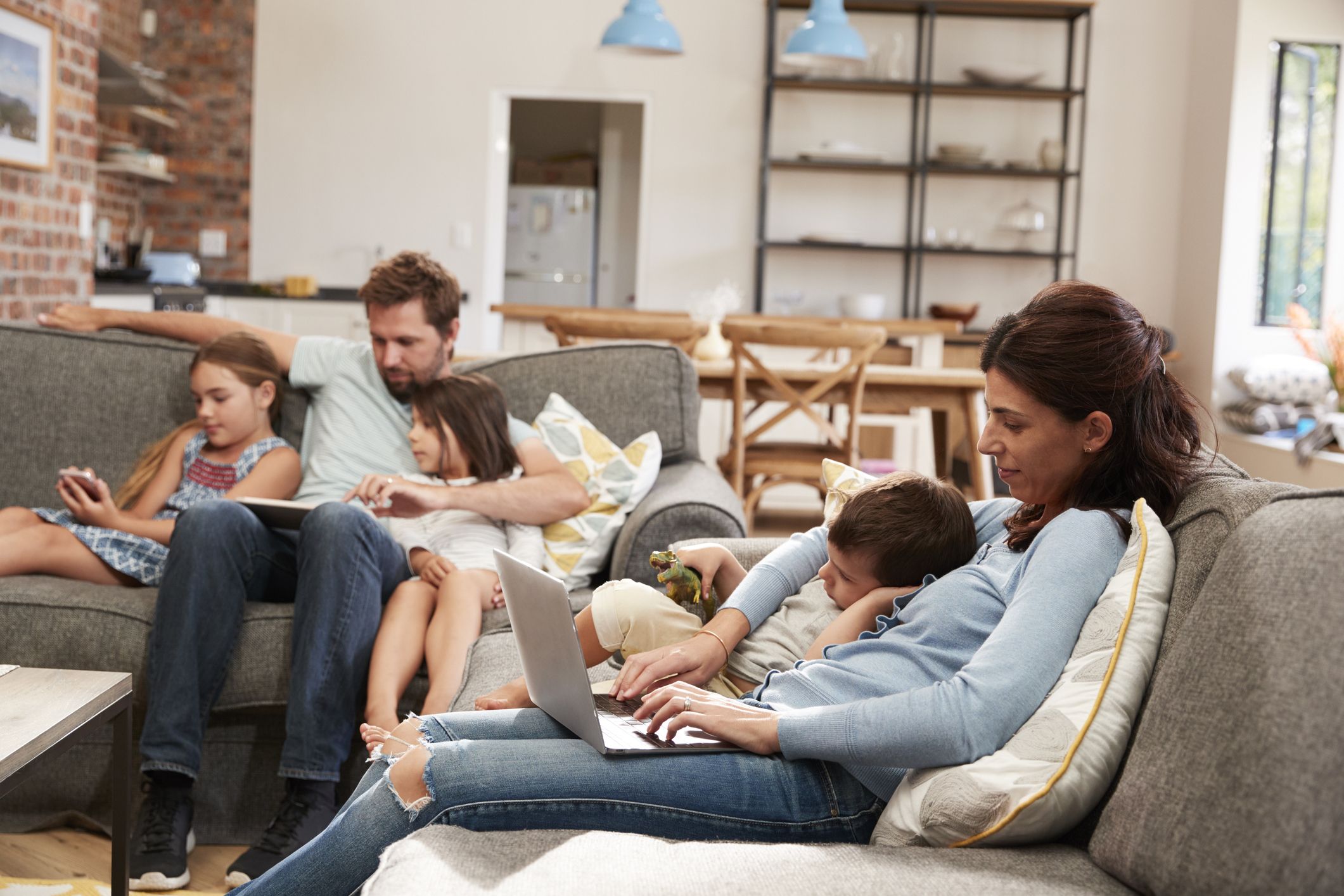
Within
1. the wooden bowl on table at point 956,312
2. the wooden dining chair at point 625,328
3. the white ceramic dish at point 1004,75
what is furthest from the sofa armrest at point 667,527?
the white ceramic dish at point 1004,75

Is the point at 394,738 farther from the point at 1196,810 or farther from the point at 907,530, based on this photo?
the point at 1196,810

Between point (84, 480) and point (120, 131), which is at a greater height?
point (120, 131)

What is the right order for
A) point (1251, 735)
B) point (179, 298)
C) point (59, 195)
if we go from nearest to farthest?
point (1251, 735) < point (59, 195) < point (179, 298)

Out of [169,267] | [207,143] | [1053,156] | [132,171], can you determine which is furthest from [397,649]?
[207,143]

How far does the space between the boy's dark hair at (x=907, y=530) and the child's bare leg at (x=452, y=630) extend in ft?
2.29

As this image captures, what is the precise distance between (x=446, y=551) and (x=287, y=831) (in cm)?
57

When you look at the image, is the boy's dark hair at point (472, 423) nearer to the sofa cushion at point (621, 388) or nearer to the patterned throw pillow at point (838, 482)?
the sofa cushion at point (621, 388)

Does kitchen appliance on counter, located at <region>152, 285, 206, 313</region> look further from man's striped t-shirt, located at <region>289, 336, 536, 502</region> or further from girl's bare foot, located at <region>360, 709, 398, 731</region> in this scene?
girl's bare foot, located at <region>360, 709, 398, 731</region>

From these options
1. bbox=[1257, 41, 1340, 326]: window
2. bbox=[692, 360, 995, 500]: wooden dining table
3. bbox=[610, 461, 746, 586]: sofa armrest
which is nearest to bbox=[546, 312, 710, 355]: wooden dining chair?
bbox=[692, 360, 995, 500]: wooden dining table

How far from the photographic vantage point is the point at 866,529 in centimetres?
146

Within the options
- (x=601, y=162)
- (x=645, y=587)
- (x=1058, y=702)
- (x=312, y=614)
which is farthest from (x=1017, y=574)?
(x=601, y=162)

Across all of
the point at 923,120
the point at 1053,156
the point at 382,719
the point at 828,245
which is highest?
the point at 923,120

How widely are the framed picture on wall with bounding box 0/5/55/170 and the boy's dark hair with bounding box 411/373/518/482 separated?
2.35 metres

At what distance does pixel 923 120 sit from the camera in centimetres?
648
